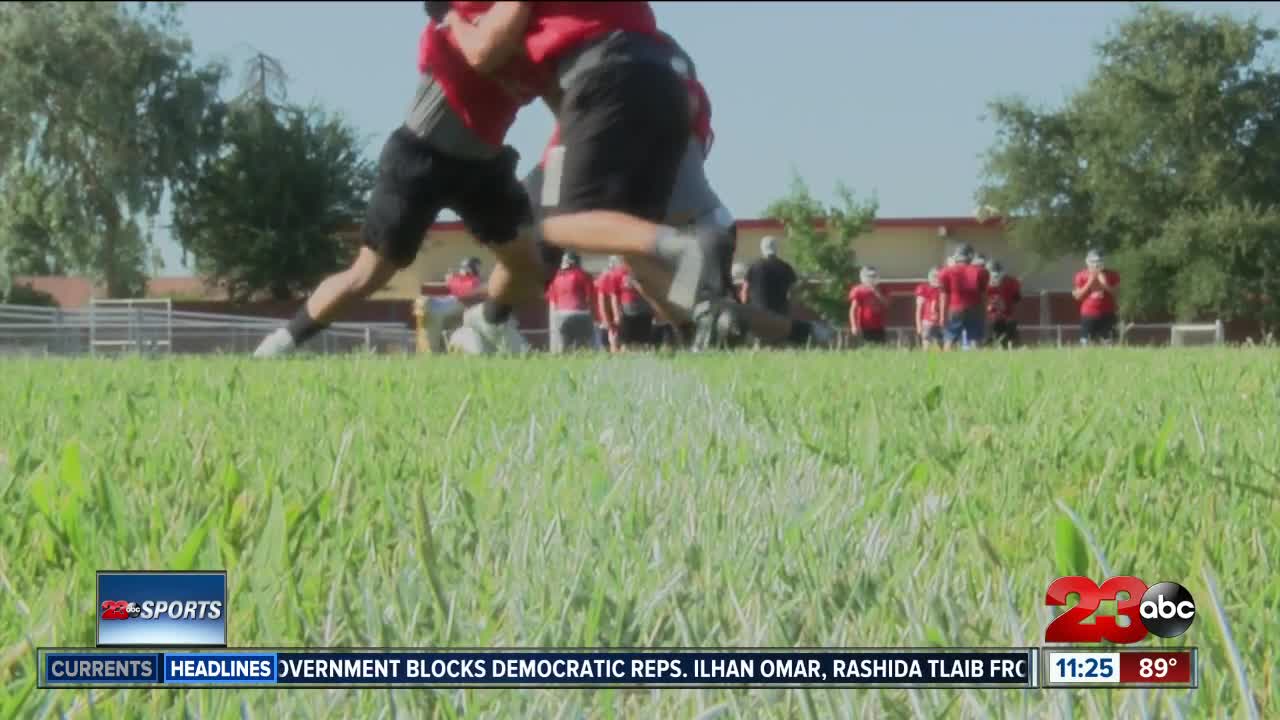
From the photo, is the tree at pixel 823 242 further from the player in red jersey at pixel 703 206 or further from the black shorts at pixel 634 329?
the player in red jersey at pixel 703 206

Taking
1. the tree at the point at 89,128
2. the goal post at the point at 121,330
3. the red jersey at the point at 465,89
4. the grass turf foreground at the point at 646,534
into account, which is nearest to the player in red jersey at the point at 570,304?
the goal post at the point at 121,330

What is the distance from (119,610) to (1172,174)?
193 ft

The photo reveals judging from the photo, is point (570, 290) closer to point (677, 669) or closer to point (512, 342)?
point (512, 342)

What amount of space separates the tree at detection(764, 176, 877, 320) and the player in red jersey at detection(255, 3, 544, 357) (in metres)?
53.7

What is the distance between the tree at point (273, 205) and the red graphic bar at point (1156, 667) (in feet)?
169

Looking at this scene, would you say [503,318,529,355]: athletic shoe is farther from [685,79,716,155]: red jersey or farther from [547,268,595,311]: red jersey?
[547,268,595,311]: red jersey

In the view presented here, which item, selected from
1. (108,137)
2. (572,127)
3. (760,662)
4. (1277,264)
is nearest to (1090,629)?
(760,662)

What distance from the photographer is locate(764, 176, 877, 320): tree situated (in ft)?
209

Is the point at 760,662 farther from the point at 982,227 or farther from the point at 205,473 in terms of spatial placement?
the point at 982,227

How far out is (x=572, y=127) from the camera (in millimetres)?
4805

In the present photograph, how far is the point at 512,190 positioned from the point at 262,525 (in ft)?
19.2

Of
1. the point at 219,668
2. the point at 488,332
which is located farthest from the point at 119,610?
the point at 488,332

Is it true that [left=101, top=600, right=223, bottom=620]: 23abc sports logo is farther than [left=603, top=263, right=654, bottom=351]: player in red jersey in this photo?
No

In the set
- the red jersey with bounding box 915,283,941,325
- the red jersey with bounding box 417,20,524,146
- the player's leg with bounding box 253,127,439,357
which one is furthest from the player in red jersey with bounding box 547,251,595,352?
the red jersey with bounding box 417,20,524,146
